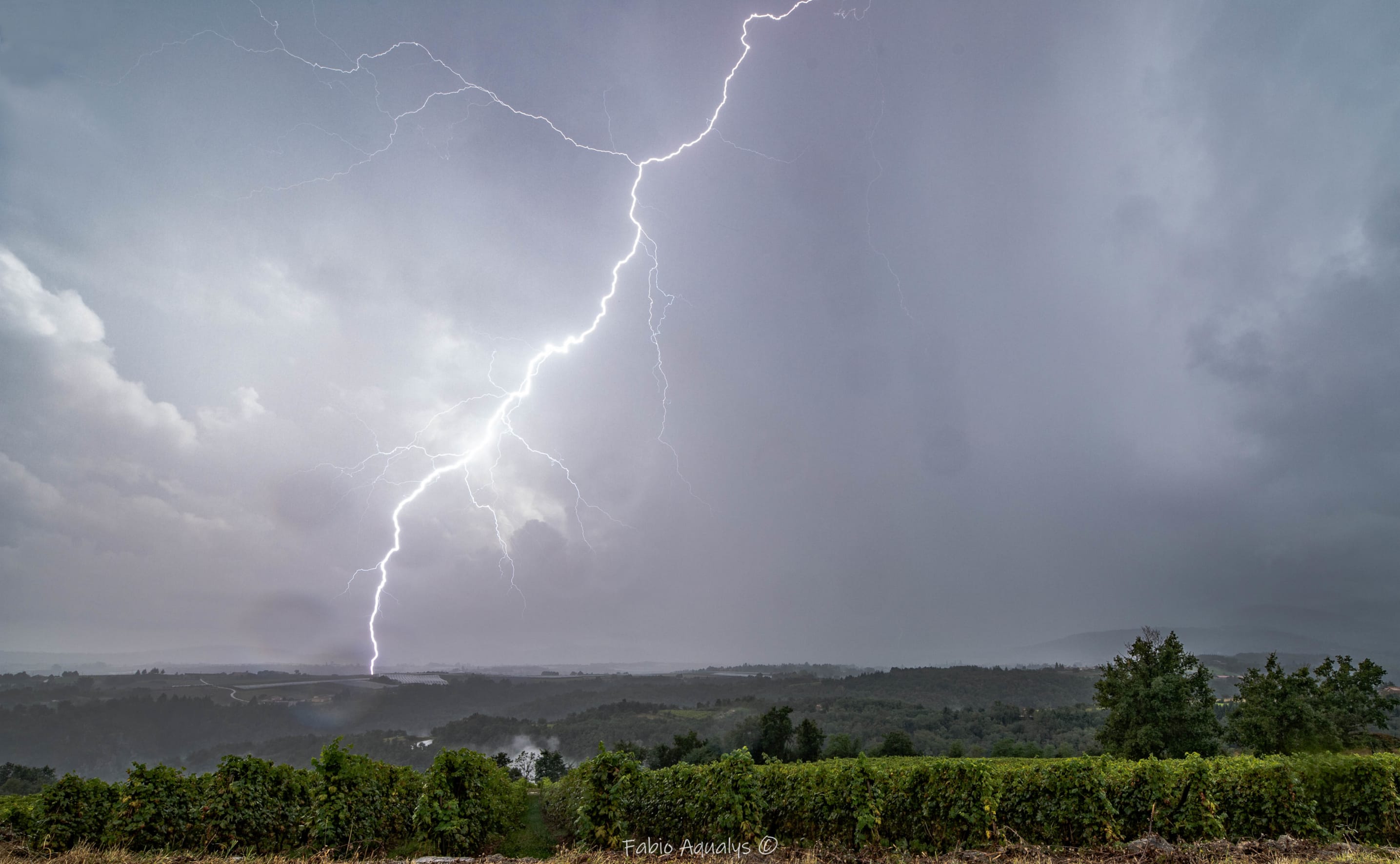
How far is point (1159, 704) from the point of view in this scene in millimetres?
23672

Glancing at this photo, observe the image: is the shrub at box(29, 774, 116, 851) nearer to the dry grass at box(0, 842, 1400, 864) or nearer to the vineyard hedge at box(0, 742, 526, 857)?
the vineyard hedge at box(0, 742, 526, 857)

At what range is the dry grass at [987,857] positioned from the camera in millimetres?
6629

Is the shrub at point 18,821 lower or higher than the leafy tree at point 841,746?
higher

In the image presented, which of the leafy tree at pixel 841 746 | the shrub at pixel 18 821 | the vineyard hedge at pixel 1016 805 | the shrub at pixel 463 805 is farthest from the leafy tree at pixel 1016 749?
the shrub at pixel 18 821

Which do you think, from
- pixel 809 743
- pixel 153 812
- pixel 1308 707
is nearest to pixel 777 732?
pixel 809 743

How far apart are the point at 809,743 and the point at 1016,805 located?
32.8 meters

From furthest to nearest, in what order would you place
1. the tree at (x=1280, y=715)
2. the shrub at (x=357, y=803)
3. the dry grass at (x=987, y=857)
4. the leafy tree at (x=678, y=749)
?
the leafy tree at (x=678, y=749) → the tree at (x=1280, y=715) → the shrub at (x=357, y=803) → the dry grass at (x=987, y=857)

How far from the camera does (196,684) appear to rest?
9900 cm

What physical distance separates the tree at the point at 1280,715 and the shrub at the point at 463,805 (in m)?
30.8

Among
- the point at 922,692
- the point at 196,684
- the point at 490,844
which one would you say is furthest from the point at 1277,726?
the point at 196,684

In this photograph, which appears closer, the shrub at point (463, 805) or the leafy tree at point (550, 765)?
the shrub at point (463, 805)

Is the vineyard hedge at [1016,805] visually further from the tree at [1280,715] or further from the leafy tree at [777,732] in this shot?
the leafy tree at [777,732]

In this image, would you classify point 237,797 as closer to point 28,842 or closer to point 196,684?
point 28,842

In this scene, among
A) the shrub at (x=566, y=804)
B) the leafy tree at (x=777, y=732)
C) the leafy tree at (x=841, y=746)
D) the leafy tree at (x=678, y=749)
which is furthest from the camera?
the leafy tree at (x=841, y=746)
